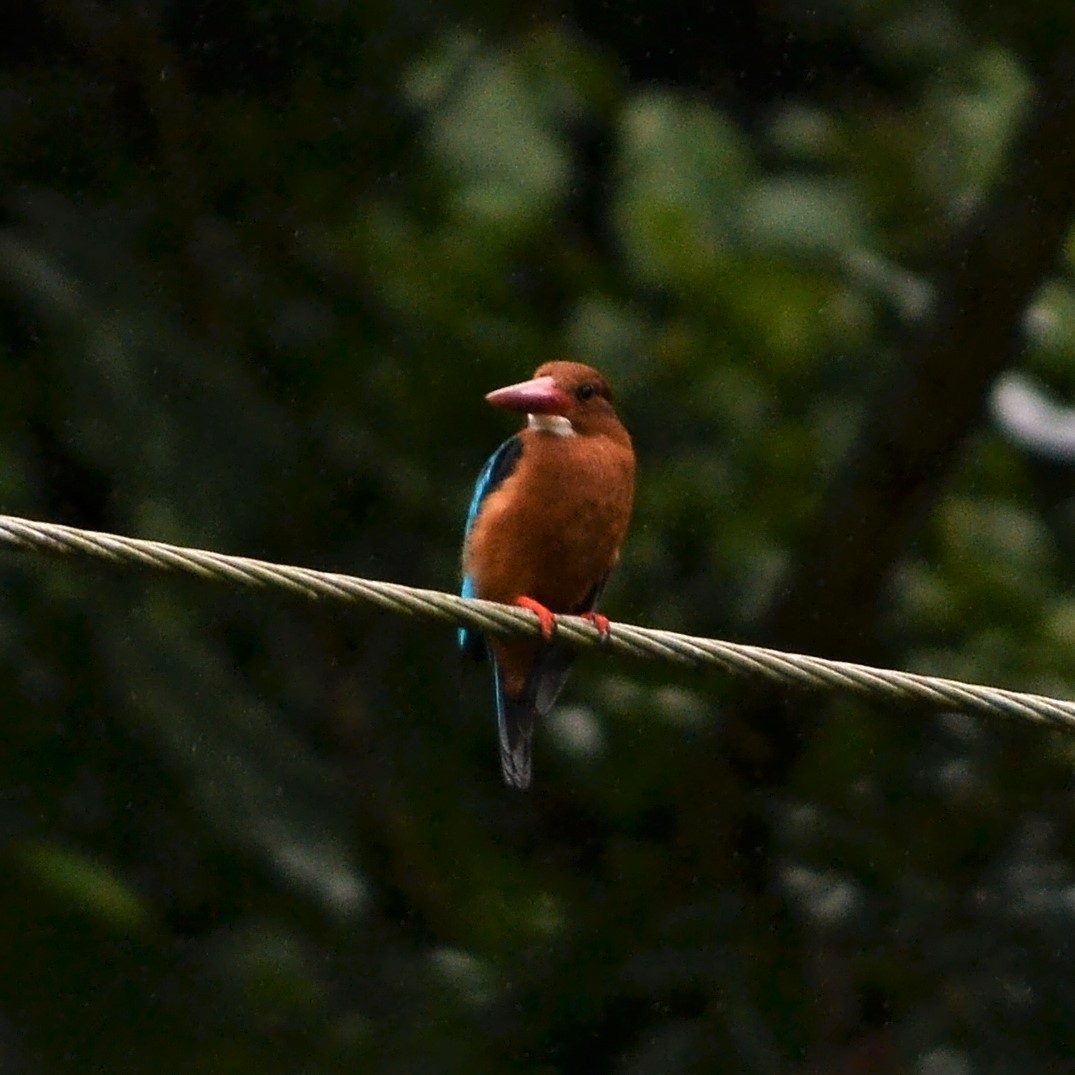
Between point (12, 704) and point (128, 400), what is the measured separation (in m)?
0.60

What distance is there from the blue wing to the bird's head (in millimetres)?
68

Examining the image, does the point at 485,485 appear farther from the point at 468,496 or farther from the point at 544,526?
the point at 468,496

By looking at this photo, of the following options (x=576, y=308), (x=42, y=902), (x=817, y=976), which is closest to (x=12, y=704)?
(x=42, y=902)

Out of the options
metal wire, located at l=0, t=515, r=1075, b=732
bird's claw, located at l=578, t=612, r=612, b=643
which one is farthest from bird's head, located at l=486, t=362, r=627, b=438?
metal wire, located at l=0, t=515, r=1075, b=732

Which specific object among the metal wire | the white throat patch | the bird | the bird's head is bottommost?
the metal wire

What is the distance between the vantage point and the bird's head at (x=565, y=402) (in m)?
4.34

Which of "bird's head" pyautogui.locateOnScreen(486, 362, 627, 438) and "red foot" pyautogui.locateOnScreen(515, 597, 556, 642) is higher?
"bird's head" pyautogui.locateOnScreen(486, 362, 627, 438)

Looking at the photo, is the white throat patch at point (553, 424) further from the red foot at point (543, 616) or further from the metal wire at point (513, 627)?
the metal wire at point (513, 627)

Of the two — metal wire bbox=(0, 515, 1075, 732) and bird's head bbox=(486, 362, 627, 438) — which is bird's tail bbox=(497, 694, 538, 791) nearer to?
bird's head bbox=(486, 362, 627, 438)

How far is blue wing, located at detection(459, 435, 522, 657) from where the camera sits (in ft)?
14.1

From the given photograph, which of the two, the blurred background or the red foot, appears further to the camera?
the blurred background

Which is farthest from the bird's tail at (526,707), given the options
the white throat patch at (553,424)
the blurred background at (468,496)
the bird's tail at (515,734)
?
the white throat patch at (553,424)

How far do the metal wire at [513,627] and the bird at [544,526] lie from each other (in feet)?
2.74

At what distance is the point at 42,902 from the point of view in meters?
3.89
